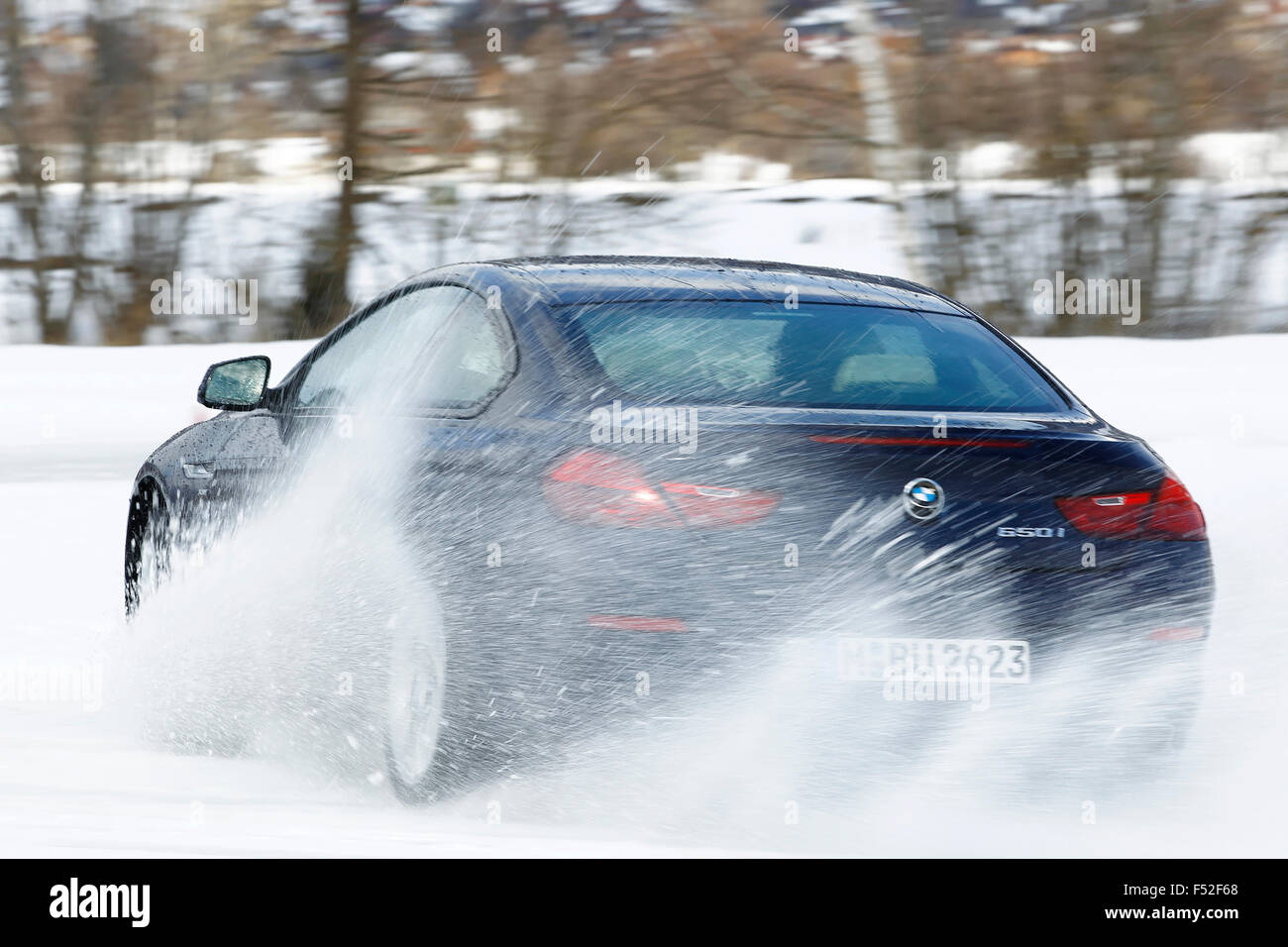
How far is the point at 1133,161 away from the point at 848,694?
41.8 ft

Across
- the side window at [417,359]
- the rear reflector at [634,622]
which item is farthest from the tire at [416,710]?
the side window at [417,359]

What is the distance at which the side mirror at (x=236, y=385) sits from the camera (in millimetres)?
6074

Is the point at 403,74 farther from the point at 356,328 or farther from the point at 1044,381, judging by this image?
the point at 1044,381

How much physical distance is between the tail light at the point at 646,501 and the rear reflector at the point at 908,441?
212 millimetres

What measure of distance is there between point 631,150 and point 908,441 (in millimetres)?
12890

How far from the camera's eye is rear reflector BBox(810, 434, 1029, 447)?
4.21 m

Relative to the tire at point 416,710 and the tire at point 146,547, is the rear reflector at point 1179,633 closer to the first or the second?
the tire at point 416,710

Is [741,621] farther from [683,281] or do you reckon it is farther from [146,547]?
[146,547]

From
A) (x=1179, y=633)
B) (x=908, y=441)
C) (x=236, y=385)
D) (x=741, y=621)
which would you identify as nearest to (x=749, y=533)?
(x=741, y=621)

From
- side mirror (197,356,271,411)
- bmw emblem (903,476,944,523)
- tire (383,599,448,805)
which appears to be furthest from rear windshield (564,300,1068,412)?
side mirror (197,356,271,411)

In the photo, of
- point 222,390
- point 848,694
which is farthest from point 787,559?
point 222,390

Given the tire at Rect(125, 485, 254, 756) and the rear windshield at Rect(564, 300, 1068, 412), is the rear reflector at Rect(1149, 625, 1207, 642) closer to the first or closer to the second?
the rear windshield at Rect(564, 300, 1068, 412)

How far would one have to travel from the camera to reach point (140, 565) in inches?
259

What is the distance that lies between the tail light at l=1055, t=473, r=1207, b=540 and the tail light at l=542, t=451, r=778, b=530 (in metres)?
0.76
